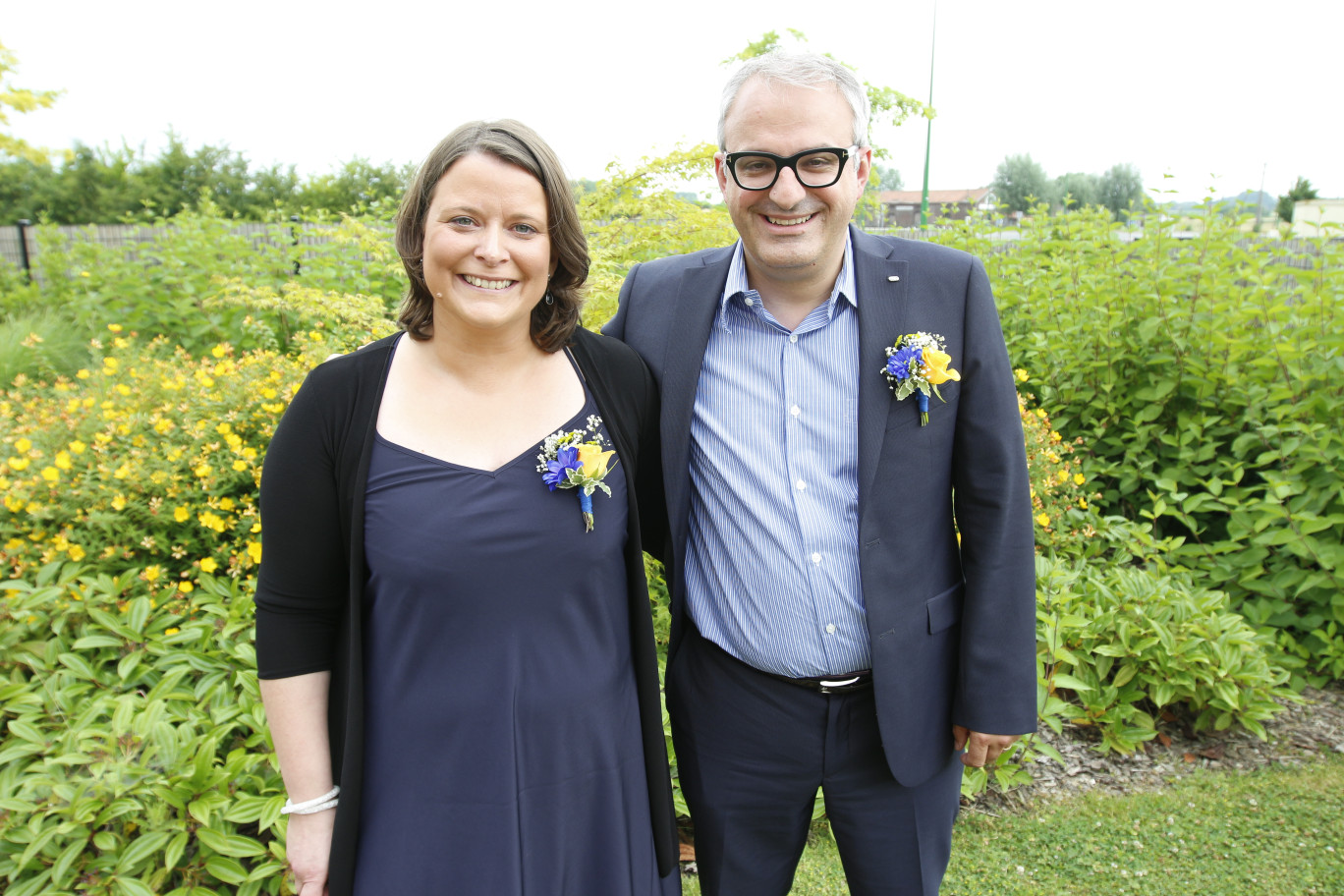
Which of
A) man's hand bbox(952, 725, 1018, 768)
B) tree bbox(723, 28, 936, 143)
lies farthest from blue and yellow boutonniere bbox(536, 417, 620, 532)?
tree bbox(723, 28, 936, 143)

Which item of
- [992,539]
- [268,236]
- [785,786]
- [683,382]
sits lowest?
[785,786]

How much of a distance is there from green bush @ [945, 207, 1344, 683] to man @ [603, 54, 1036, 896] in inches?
101

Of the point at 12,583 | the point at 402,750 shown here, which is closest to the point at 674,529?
the point at 402,750

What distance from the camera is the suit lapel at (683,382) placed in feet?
6.31

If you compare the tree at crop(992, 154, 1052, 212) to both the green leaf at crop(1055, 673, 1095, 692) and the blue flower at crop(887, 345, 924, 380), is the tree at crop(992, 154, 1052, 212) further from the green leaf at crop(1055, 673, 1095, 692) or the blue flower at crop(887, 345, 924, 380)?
the blue flower at crop(887, 345, 924, 380)

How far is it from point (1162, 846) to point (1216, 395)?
7.95ft

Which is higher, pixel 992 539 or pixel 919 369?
pixel 919 369

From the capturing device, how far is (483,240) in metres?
1.62

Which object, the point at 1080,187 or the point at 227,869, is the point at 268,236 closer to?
the point at 227,869

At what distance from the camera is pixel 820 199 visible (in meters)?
1.85

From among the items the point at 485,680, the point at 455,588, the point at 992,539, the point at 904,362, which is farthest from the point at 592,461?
the point at 992,539

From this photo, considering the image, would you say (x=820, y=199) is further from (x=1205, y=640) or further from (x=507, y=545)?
(x=1205, y=640)

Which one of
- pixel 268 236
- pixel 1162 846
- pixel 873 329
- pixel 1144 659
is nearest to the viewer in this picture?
pixel 873 329

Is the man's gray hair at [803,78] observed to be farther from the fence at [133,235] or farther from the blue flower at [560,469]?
the fence at [133,235]
